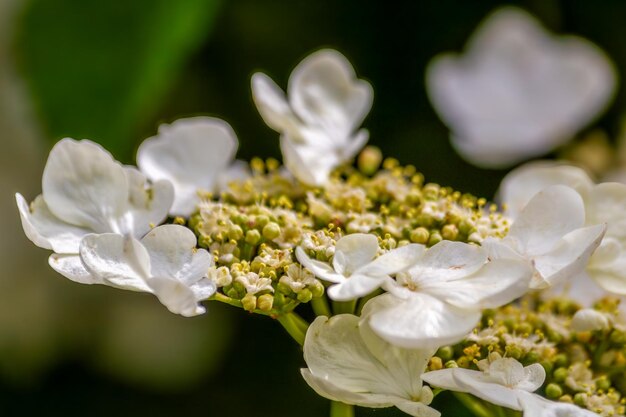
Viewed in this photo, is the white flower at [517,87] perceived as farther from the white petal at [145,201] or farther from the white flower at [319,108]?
the white petal at [145,201]

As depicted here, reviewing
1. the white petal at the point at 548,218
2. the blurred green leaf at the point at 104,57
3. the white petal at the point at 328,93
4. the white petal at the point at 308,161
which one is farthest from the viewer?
the blurred green leaf at the point at 104,57

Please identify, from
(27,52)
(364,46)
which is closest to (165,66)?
(27,52)

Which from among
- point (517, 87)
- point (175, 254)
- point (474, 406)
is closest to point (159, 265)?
point (175, 254)

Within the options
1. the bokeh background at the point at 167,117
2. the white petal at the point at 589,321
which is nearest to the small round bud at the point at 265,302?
the white petal at the point at 589,321

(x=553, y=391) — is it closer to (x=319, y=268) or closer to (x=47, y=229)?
(x=319, y=268)

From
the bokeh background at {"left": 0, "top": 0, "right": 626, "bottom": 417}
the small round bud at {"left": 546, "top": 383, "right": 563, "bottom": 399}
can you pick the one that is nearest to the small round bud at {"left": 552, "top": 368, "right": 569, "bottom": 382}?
the small round bud at {"left": 546, "top": 383, "right": 563, "bottom": 399}

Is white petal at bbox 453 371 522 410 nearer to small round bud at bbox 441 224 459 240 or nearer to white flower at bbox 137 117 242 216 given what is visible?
small round bud at bbox 441 224 459 240

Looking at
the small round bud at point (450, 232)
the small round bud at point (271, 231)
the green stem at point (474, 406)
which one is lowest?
the green stem at point (474, 406)
